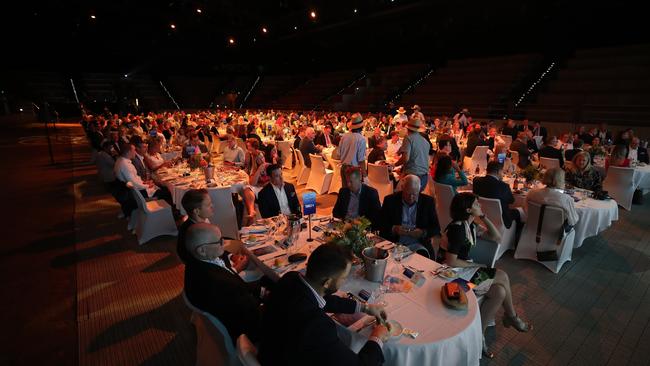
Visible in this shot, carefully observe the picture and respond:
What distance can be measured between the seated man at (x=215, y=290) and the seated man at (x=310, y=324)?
1.47 ft

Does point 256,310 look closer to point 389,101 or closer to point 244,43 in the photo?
point 389,101

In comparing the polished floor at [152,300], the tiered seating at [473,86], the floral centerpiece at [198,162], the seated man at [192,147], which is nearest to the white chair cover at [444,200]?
the polished floor at [152,300]

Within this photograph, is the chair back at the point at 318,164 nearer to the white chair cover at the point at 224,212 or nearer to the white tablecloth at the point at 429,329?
the white chair cover at the point at 224,212

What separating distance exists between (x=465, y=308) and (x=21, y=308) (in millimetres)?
4506

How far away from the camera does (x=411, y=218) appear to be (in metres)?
3.53

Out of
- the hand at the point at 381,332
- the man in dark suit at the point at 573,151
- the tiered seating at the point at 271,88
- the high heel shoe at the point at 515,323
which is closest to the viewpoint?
the hand at the point at 381,332

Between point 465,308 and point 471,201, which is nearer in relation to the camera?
point 465,308

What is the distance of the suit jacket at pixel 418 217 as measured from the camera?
3.46m

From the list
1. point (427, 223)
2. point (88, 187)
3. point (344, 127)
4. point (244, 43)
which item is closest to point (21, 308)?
point (427, 223)

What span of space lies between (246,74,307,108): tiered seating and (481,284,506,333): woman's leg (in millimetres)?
26855

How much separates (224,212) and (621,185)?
688 centimetres

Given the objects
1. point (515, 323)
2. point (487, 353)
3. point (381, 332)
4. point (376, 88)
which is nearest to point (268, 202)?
point (381, 332)

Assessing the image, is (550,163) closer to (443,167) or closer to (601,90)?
(443,167)

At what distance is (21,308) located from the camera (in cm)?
372
